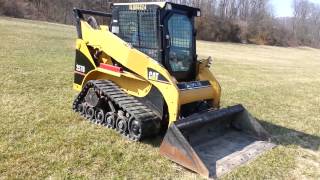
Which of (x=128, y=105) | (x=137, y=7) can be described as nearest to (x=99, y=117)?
(x=128, y=105)

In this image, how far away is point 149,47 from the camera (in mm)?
7031

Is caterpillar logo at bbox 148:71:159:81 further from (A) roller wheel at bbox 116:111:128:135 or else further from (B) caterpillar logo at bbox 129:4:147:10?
(B) caterpillar logo at bbox 129:4:147:10

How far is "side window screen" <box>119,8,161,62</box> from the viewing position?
6891 mm

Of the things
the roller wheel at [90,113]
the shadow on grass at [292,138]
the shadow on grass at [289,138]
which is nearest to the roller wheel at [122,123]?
the shadow on grass at [289,138]

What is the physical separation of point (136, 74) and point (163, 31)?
0.91m

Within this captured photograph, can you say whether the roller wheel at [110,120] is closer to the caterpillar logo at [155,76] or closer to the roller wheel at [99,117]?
the roller wheel at [99,117]

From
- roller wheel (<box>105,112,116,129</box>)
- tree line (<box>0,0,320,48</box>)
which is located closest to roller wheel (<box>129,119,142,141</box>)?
roller wheel (<box>105,112,116,129</box>)

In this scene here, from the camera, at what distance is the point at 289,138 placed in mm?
7945

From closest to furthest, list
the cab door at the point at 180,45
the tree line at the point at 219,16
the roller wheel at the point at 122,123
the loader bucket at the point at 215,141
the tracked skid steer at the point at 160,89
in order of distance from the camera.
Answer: the loader bucket at the point at 215,141, the tracked skid steer at the point at 160,89, the roller wheel at the point at 122,123, the cab door at the point at 180,45, the tree line at the point at 219,16

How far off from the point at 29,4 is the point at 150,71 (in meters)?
50.9

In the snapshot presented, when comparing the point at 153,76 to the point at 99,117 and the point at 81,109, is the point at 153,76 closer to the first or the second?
the point at 99,117

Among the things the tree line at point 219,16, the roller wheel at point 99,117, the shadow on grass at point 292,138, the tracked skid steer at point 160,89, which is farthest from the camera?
the tree line at point 219,16

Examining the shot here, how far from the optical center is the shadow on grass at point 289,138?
7.45 metres

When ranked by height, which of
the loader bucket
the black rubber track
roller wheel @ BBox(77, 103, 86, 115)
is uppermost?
the black rubber track
